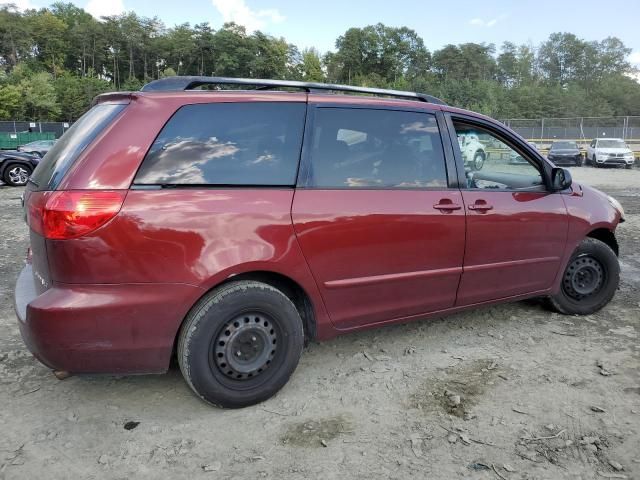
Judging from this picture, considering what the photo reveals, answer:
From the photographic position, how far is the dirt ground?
7.89ft

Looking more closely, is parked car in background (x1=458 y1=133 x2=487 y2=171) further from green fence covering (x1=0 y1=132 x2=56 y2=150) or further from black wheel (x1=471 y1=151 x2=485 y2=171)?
green fence covering (x1=0 y1=132 x2=56 y2=150)

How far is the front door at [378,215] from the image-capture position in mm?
3002

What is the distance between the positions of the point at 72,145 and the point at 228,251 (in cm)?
103

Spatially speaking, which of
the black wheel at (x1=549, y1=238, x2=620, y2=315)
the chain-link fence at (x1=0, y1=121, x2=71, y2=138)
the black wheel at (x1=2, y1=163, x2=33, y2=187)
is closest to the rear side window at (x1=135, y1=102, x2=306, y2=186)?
the black wheel at (x1=549, y1=238, x2=620, y2=315)

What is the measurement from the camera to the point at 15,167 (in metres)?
14.6

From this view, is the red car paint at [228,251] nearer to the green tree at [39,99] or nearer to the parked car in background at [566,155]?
the parked car in background at [566,155]

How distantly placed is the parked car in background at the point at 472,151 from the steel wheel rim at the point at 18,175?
47.0 ft

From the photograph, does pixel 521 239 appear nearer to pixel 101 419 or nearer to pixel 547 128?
pixel 101 419

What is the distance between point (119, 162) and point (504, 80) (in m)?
131

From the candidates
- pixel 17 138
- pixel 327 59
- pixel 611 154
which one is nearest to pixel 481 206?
pixel 611 154

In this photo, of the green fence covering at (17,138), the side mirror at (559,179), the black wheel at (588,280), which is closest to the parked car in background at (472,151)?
the side mirror at (559,179)

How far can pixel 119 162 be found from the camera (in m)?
2.56

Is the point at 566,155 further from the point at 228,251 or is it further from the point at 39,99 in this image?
the point at 39,99

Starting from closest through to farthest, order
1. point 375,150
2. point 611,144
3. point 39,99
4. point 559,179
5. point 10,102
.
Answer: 1. point 375,150
2. point 559,179
3. point 611,144
4. point 10,102
5. point 39,99
